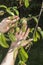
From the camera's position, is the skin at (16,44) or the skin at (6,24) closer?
the skin at (6,24)

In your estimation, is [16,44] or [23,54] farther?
[16,44]

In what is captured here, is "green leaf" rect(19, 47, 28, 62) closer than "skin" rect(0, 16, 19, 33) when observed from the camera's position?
No

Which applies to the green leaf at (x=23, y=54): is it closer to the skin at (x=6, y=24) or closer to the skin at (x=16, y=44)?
the skin at (x=16, y=44)

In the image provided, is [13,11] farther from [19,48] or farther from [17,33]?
[19,48]

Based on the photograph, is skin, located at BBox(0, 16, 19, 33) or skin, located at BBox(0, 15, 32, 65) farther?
skin, located at BBox(0, 15, 32, 65)

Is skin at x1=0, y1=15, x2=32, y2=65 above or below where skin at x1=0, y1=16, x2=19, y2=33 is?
below

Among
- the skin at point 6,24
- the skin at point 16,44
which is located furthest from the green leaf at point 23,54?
the skin at point 6,24

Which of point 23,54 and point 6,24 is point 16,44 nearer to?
point 23,54

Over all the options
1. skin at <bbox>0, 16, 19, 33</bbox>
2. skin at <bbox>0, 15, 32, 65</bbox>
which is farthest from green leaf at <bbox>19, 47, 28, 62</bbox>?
skin at <bbox>0, 16, 19, 33</bbox>

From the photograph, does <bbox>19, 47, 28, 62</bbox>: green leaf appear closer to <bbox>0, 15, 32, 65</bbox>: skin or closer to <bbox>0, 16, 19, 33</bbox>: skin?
<bbox>0, 15, 32, 65</bbox>: skin

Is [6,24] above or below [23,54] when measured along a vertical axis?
above

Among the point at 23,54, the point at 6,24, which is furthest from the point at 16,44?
the point at 6,24

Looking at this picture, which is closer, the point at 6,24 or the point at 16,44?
the point at 6,24
